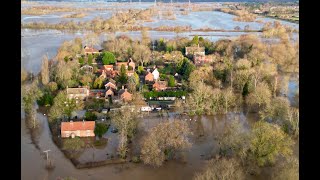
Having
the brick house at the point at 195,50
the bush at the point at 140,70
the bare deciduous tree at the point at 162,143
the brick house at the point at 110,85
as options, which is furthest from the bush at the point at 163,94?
the brick house at the point at 195,50

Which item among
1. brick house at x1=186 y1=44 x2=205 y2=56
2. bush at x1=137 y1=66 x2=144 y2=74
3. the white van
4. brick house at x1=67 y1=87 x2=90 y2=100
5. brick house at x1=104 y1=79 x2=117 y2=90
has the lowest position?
the white van

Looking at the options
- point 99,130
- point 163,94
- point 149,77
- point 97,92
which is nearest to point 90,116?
point 99,130

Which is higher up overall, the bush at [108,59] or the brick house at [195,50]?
the brick house at [195,50]

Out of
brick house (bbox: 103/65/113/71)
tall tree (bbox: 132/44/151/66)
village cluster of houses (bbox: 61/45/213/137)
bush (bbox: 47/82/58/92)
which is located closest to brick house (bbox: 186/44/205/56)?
village cluster of houses (bbox: 61/45/213/137)

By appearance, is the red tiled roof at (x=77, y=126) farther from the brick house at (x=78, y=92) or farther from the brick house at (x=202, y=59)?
the brick house at (x=202, y=59)

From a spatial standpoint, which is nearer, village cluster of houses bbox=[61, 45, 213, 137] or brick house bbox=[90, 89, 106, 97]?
village cluster of houses bbox=[61, 45, 213, 137]

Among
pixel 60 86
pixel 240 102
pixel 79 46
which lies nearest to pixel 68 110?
pixel 60 86

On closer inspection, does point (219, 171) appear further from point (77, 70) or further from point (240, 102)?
point (77, 70)

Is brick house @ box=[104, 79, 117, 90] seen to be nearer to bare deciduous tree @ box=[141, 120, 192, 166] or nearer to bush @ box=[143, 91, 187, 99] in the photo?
bush @ box=[143, 91, 187, 99]
